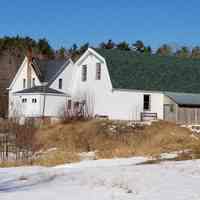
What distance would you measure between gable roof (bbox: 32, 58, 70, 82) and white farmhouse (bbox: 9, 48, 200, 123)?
728mm

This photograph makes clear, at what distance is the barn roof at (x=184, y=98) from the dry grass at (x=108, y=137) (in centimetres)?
623

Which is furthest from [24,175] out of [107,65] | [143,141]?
[107,65]

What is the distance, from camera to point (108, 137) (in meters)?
32.7

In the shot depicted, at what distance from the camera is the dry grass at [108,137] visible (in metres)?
27.8

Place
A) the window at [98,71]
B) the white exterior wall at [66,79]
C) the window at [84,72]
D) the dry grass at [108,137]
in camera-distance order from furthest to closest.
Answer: the white exterior wall at [66,79]
the window at [84,72]
the window at [98,71]
the dry grass at [108,137]

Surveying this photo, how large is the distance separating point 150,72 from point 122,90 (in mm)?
3737

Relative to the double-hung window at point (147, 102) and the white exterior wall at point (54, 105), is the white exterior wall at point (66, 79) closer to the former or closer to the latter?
the white exterior wall at point (54, 105)

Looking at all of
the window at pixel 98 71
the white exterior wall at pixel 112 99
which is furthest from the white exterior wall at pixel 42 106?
the window at pixel 98 71

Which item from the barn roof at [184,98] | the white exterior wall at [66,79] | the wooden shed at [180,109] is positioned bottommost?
the wooden shed at [180,109]

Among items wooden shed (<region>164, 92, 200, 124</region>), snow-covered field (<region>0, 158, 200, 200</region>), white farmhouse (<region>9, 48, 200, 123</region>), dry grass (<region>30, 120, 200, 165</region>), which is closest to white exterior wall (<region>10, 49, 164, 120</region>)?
white farmhouse (<region>9, 48, 200, 123</region>)

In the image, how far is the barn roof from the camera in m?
42.8

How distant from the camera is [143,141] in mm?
30125

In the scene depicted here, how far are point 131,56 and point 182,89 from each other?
5.27 meters

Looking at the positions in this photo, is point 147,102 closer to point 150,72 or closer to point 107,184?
point 150,72
